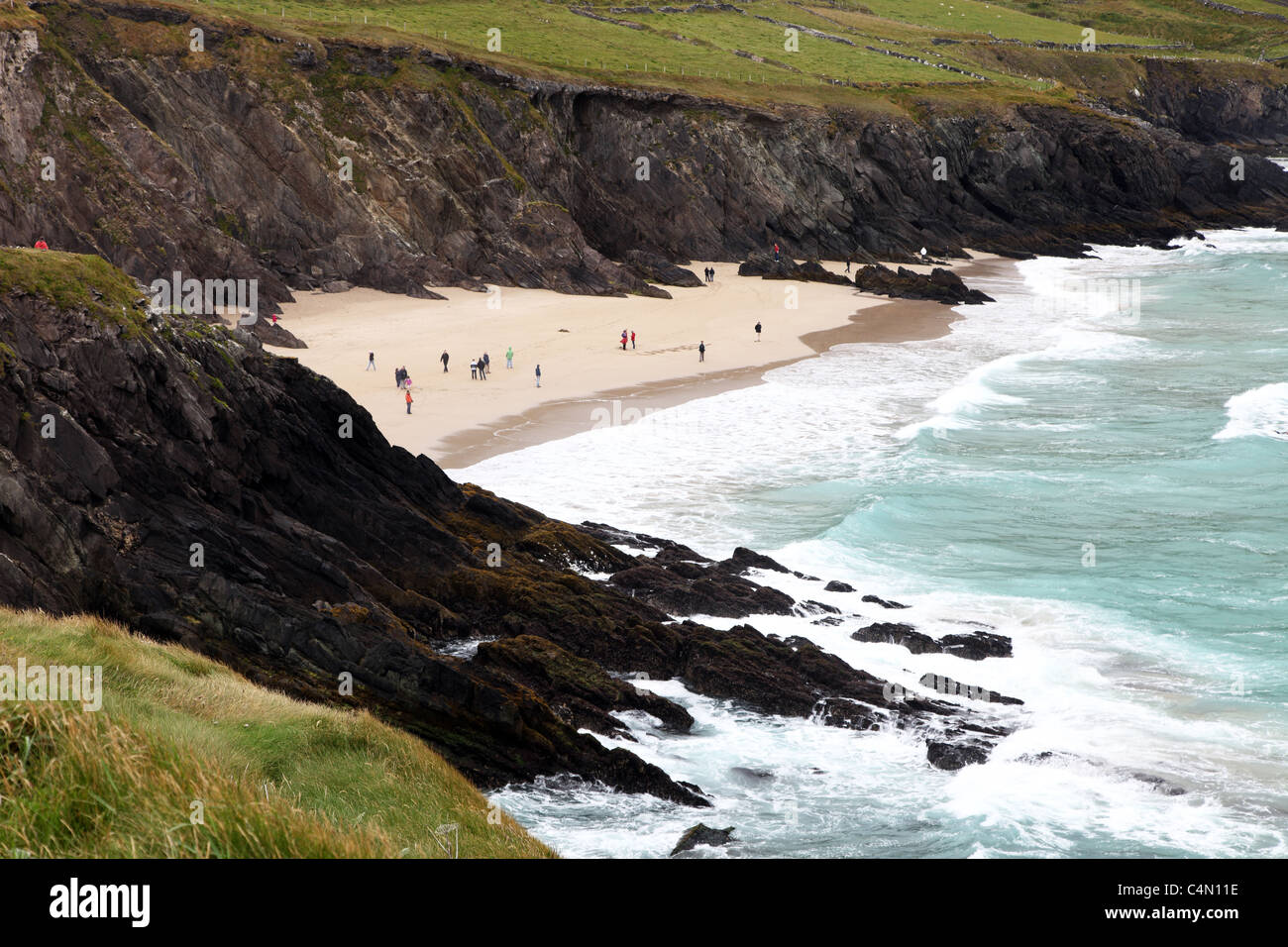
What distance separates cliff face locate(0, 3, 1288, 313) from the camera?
2021 inches

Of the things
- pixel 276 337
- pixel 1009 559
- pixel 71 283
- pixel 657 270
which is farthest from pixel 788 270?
pixel 71 283

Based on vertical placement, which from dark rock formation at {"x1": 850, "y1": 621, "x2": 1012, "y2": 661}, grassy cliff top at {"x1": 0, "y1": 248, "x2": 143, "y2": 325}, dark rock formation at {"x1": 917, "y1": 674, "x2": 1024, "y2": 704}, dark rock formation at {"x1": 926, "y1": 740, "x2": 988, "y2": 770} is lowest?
dark rock formation at {"x1": 926, "y1": 740, "x2": 988, "y2": 770}

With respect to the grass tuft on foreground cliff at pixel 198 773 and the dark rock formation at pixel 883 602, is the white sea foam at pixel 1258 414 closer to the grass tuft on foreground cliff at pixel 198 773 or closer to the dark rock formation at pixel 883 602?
the dark rock formation at pixel 883 602

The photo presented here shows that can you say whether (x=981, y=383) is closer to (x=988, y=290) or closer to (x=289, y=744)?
(x=988, y=290)

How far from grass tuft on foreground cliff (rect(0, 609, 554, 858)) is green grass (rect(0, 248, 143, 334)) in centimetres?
790

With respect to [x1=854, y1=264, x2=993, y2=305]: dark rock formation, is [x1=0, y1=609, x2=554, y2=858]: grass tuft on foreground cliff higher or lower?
lower

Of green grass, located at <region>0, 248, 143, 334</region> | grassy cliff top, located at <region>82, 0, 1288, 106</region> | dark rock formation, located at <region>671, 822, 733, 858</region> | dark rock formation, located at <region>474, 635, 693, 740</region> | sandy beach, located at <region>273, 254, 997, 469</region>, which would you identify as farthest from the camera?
grassy cliff top, located at <region>82, 0, 1288, 106</region>

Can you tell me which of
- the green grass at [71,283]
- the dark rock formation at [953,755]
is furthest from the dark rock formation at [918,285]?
the green grass at [71,283]

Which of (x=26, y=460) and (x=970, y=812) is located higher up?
(x=26, y=460)

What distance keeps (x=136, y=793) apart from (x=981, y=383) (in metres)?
42.3

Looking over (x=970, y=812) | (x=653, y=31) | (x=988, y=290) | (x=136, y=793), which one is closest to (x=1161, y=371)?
(x=988, y=290)

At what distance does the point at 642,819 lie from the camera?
16.0 m

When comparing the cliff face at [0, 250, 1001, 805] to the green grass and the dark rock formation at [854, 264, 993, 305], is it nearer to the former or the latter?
the green grass

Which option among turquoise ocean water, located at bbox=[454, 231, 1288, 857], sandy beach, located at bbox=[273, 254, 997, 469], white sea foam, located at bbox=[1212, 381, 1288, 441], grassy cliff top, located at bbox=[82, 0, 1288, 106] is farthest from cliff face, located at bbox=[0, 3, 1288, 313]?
white sea foam, located at bbox=[1212, 381, 1288, 441]
